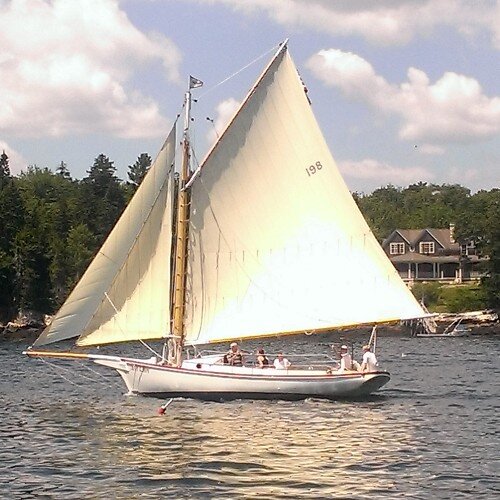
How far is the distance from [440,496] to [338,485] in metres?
2.77

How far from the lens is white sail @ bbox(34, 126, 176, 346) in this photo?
4488cm

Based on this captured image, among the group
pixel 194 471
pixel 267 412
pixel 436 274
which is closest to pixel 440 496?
pixel 194 471

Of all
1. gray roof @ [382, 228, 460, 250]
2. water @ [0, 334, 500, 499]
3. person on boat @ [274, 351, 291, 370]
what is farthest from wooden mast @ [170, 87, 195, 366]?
gray roof @ [382, 228, 460, 250]

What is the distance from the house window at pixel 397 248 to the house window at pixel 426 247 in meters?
3.72

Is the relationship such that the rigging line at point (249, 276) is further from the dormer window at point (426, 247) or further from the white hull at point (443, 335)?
the dormer window at point (426, 247)

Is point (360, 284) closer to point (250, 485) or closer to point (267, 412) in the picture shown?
point (267, 412)

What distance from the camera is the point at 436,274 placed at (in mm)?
174250

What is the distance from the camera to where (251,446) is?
3384 centimetres

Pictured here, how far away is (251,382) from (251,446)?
1251 centimetres

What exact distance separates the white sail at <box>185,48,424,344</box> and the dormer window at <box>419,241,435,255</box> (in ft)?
444

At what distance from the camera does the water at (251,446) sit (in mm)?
27953

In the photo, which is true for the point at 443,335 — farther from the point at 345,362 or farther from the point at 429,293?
the point at 345,362

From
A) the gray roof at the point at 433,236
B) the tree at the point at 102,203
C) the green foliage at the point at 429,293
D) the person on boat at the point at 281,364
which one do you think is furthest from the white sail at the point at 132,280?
the gray roof at the point at 433,236

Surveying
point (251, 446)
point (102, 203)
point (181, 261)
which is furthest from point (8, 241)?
point (251, 446)
